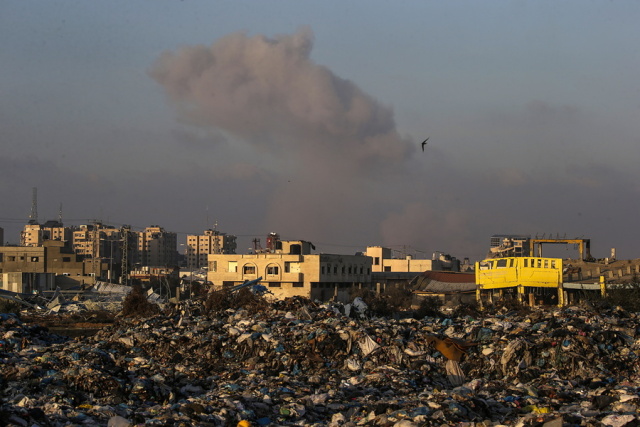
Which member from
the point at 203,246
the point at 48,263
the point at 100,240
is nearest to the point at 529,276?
the point at 48,263

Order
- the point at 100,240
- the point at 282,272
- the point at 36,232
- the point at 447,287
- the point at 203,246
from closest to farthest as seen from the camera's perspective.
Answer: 1. the point at 447,287
2. the point at 282,272
3. the point at 100,240
4. the point at 36,232
5. the point at 203,246

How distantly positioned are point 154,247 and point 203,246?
26763mm

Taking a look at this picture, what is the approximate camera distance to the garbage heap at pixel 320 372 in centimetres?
1146

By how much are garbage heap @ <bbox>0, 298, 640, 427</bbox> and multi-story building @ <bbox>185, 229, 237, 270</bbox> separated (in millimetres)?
127191

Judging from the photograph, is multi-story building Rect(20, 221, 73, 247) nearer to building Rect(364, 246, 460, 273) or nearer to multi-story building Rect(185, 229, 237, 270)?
multi-story building Rect(185, 229, 237, 270)

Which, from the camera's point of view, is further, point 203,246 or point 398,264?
point 203,246

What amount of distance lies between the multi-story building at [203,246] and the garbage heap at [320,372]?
→ 127191mm

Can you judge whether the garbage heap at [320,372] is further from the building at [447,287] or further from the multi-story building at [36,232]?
the multi-story building at [36,232]

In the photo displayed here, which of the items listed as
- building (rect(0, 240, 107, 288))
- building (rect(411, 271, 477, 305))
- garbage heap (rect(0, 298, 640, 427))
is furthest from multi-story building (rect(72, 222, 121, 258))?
garbage heap (rect(0, 298, 640, 427))

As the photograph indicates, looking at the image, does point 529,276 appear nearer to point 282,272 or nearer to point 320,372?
point 320,372

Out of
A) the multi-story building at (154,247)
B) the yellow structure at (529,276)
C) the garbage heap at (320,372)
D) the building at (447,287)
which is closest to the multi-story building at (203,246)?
the multi-story building at (154,247)

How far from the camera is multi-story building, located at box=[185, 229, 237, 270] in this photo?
152 meters

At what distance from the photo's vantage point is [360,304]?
2322 cm

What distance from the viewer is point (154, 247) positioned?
468 ft
